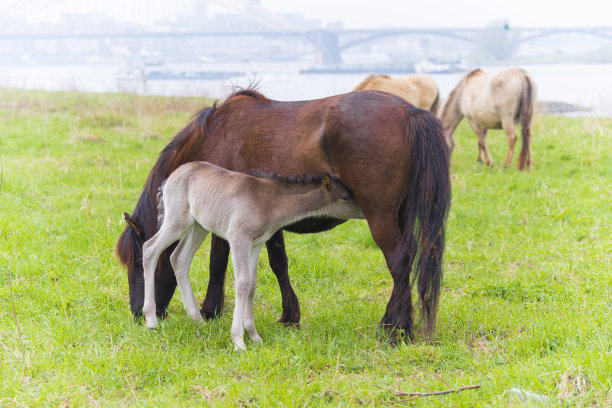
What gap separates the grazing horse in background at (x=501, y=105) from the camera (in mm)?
10578

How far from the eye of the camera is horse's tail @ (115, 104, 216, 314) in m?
4.38

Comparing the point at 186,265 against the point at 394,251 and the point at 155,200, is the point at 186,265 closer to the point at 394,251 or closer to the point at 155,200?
the point at 155,200

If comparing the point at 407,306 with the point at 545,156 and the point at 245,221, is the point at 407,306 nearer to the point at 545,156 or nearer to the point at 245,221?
the point at 245,221

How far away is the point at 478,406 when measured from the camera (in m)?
2.92

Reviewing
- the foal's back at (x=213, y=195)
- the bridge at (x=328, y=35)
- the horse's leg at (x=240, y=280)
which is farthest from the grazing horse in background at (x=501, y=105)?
the bridge at (x=328, y=35)

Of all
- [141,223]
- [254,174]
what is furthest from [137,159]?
[254,174]

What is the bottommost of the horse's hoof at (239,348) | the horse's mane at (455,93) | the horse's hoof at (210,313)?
the horse's hoof at (210,313)

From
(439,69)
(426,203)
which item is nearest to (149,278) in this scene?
(426,203)

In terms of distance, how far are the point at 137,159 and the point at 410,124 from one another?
24.5ft

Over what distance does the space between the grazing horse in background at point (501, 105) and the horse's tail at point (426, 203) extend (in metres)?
6.45

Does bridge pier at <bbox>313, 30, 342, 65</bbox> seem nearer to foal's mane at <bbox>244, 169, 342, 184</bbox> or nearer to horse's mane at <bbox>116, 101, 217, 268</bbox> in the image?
horse's mane at <bbox>116, 101, 217, 268</bbox>

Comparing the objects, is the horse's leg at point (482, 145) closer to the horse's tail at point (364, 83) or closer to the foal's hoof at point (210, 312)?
the horse's tail at point (364, 83)

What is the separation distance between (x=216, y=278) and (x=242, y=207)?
38.7 inches

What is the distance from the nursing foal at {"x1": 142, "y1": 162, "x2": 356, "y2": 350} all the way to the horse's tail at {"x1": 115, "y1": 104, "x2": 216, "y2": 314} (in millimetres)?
292
